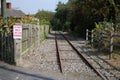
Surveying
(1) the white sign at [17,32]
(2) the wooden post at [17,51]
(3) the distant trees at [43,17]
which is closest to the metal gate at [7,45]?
(2) the wooden post at [17,51]

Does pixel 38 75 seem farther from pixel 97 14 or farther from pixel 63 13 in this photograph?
pixel 63 13

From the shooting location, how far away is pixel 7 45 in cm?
1623

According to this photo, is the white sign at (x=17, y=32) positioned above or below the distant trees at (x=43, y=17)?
above

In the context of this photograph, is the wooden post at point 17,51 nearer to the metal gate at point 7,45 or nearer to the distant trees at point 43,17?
the metal gate at point 7,45

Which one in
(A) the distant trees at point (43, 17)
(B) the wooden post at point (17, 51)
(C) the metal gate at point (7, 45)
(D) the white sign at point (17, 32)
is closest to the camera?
(D) the white sign at point (17, 32)

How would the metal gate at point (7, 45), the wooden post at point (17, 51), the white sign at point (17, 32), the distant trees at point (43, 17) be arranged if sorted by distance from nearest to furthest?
the white sign at point (17, 32) → the wooden post at point (17, 51) → the metal gate at point (7, 45) → the distant trees at point (43, 17)

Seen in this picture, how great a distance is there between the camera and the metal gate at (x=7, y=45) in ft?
51.7

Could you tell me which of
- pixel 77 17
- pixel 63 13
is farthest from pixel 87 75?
pixel 63 13

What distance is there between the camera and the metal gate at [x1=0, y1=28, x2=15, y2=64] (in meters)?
15.8

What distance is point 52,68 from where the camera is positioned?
1493 cm

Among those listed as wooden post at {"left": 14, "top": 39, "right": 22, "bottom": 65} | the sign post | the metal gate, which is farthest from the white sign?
the metal gate

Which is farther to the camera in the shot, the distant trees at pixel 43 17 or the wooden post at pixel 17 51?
the distant trees at pixel 43 17

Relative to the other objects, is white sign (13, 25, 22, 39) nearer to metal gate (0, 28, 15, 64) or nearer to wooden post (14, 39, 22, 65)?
wooden post (14, 39, 22, 65)

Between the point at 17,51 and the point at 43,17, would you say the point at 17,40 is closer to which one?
the point at 17,51
